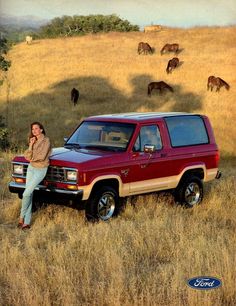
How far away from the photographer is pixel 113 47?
172 ft

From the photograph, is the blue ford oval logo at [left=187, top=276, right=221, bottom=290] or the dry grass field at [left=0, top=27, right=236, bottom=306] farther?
the blue ford oval logo at [left=187, top=276, right=221, bottom=290]

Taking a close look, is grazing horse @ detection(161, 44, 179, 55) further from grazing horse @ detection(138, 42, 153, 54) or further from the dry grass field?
the dry grass field

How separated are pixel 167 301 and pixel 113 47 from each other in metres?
48.5

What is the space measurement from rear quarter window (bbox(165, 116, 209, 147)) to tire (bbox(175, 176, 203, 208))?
74 centimetres

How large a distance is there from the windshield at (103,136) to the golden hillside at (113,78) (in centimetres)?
1475

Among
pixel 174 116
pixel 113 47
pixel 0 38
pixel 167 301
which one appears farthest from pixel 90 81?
pixel 167 301

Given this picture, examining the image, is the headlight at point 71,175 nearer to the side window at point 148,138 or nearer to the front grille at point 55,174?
the front grille at point 55,174

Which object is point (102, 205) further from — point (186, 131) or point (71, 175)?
point (186, 131)

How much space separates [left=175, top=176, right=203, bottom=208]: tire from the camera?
1062 cm

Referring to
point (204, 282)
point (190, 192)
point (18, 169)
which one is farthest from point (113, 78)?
point (204, 282)

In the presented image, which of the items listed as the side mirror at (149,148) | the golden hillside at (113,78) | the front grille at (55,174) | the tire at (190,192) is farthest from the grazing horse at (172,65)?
the front grille at (55,174)

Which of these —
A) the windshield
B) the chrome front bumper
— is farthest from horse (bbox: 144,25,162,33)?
the chrome front bumper

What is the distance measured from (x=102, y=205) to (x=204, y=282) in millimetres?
3605

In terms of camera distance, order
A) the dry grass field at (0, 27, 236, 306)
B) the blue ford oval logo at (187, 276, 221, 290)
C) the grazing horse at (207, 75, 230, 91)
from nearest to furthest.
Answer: the dry grass field at (0, 27, 236, 306) < the blue ford oval logo at (187, 276, 221, 290) < the grazing horse at (207, 75, 230, 91)
